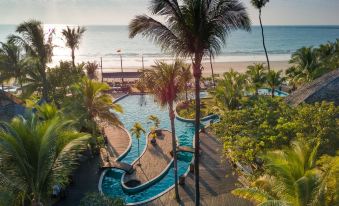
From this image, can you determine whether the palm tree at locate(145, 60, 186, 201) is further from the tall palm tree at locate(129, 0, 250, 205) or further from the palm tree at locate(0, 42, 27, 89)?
the palm tree at locate(0, 42, 27, 89)

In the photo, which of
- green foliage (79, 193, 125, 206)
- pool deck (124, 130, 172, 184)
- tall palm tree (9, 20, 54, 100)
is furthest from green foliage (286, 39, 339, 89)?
tall palm tree (9, 20, 54, 100)

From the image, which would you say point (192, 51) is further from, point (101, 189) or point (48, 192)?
point (101, 189)

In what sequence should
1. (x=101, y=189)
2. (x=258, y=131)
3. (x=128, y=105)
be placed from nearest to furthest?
(x=258, y=131) < (x=101, y=189) < (x=128, y=105)

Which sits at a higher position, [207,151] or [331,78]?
[331,78]

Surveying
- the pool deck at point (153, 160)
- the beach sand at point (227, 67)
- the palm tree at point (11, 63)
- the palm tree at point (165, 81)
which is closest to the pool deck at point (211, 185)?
the pool deck at point (153, 160)

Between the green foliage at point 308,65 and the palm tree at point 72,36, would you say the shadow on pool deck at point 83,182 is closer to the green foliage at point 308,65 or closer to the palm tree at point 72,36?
the palm tree at point 72,36

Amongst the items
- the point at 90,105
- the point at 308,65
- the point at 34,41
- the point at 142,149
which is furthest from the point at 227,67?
the point at 90,105

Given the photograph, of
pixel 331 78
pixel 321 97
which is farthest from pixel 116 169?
pixel 331 78
